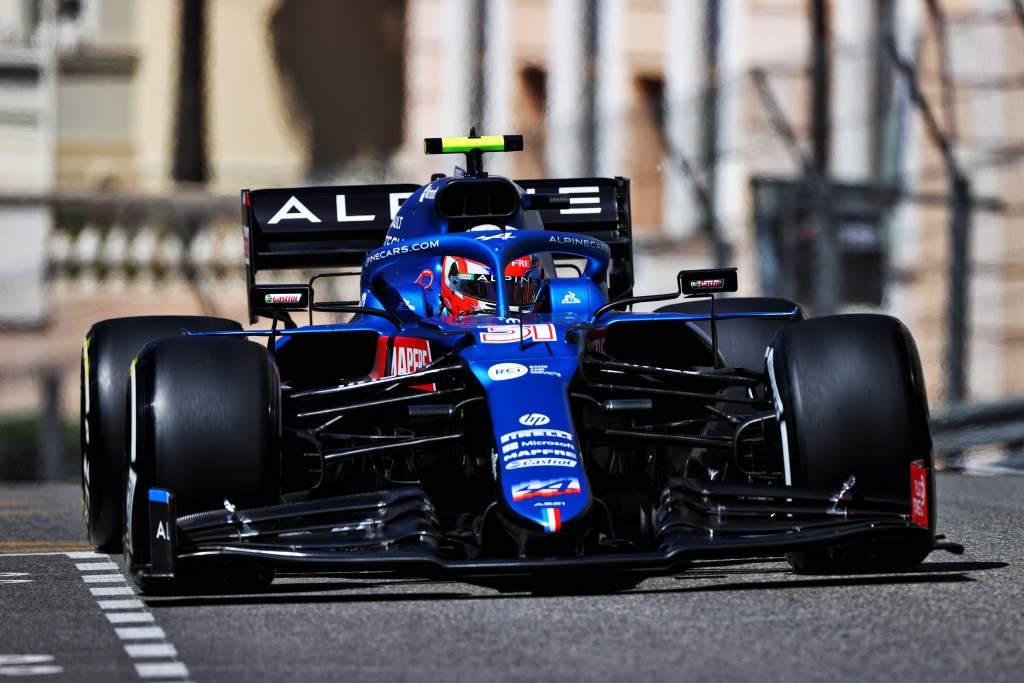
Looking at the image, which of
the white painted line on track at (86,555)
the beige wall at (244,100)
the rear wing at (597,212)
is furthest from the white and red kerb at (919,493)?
the beige wall at (244,100)

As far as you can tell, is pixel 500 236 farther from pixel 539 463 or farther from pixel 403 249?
pixel 539 463

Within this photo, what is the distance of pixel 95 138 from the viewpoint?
101ft

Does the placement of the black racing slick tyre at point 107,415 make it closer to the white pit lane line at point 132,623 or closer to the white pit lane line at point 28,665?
the white pit lane line at point 132,623

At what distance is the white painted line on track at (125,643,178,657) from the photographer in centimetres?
672

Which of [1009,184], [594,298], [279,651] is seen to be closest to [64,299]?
[1009,184]

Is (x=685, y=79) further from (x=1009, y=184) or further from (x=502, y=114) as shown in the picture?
(x=1009, y=184)

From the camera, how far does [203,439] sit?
25.4 feet

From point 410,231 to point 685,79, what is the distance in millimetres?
14385

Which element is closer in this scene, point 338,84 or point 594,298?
point 594,298

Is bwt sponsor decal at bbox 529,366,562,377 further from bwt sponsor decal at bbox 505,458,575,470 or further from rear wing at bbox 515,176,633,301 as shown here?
rear wing at bbox 515,176,633,301

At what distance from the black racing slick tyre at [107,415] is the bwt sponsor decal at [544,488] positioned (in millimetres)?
1797

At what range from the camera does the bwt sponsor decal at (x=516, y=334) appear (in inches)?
326

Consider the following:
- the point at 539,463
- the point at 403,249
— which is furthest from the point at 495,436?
the point at 403,249

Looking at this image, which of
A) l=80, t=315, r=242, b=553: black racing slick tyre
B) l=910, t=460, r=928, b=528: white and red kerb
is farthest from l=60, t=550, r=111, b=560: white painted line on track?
l=910, t=460, r=928, b=528: white and red kerb
